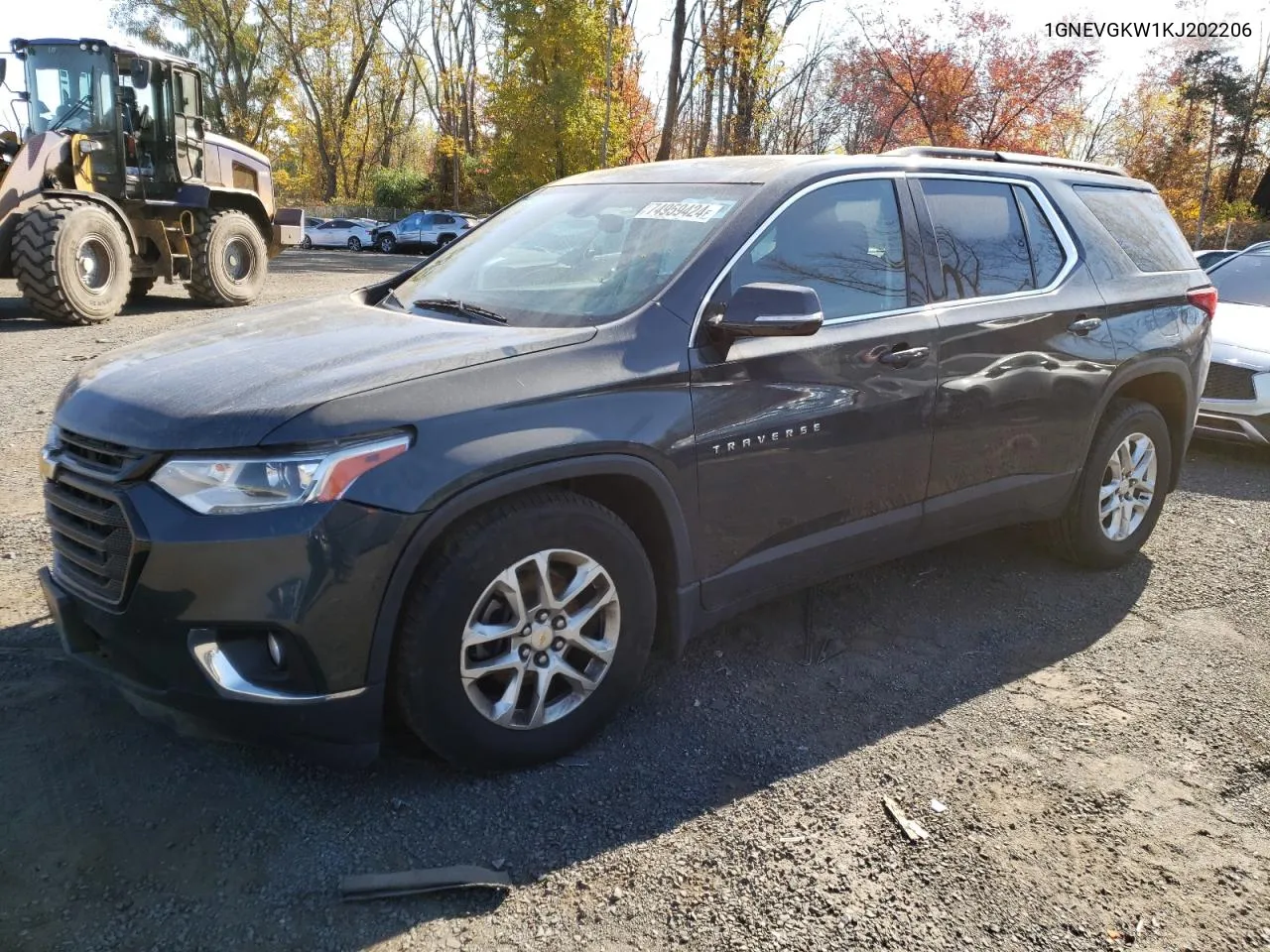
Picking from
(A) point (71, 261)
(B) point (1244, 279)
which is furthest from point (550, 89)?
(B) point (1244, 279)

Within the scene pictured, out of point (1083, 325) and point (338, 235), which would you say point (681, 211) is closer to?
point (1083, 325)

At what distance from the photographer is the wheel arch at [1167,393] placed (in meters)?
4.34

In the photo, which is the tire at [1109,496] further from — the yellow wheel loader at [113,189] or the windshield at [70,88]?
the windshield at [70,88]

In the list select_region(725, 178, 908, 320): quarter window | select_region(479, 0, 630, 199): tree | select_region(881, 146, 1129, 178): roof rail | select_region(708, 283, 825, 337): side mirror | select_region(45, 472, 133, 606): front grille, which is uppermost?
select_region(479, 0, 630, 199): tree

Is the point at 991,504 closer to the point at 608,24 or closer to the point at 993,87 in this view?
the point at 608,24

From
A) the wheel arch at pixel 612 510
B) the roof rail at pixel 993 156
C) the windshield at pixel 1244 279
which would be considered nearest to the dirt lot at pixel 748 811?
the wheel arch at pixel 612 510

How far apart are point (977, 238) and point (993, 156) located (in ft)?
1.77

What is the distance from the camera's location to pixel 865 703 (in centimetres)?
341

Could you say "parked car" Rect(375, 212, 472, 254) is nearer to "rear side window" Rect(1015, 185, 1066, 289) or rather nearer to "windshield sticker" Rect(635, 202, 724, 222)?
"rear side window" Rect(1015, 185, 1066, 289)

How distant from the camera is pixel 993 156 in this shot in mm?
4191

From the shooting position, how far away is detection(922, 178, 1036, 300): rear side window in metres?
3.77

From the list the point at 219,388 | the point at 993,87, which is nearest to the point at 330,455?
the point at 219,388

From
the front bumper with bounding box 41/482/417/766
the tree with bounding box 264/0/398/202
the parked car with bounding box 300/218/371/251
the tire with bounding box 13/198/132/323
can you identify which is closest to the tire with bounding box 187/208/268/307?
the tire with bounding box 13/198/132/323

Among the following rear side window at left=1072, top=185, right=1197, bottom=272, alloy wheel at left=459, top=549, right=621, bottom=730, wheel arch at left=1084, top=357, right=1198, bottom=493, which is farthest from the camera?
rear side window at left=1072, top=185, right=1197, bottom=272
